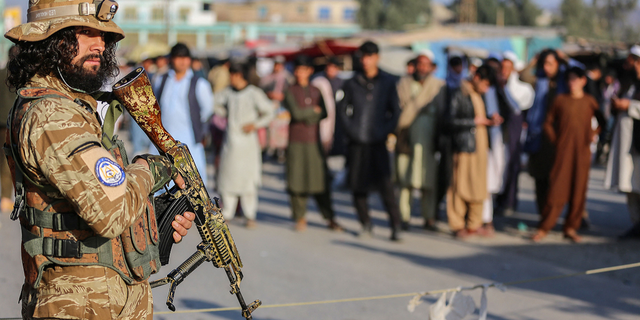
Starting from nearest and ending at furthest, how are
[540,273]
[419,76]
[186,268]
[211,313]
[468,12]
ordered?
[186,268]
[211,313]
[540,273]
[419,76]
[468,12]

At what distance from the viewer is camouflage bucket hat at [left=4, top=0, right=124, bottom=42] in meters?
2.17

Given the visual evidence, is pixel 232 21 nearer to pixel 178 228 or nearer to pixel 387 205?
pixel 387 205

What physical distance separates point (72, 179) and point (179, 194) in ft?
1.70

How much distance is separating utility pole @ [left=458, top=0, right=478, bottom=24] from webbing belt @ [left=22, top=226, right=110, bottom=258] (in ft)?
193

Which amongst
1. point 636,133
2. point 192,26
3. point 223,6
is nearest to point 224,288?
point 636,133

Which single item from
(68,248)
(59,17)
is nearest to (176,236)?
(68,248)

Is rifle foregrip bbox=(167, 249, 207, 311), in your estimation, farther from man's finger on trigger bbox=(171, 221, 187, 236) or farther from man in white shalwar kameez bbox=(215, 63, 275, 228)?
man in white shalwar kameez bbox=(215, 63, 275, 228)

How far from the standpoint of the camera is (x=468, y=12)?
61.2 metres

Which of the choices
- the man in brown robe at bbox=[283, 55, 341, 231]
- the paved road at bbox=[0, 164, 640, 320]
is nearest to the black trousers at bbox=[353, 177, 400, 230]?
the paved road at bbox=[0, 164, 640, 320]

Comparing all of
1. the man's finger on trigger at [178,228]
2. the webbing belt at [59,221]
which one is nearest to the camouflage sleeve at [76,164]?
the webbing belt at [59,221]

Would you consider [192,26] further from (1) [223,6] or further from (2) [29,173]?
(2) [29,173]

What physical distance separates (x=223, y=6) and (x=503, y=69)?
74534 millimetres

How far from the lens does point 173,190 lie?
2.55m

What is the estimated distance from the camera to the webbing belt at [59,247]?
216 cm
